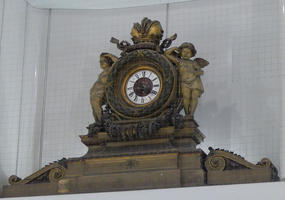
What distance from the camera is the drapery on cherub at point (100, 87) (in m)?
7.96

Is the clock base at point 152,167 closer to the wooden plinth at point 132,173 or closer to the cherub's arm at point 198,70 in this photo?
the wooden plinth at point 132,173

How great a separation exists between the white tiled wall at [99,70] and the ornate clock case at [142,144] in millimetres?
530

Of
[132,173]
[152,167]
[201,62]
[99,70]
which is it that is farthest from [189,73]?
[99,70]

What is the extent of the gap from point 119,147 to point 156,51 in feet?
2.54

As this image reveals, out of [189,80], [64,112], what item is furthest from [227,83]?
[64,112]

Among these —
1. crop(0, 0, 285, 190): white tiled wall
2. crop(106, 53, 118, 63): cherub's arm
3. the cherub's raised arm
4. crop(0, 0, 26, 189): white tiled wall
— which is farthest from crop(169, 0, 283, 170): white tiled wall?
crop(0, 0, 26, 189): white tiled wall

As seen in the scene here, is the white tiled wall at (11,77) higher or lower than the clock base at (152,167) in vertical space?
higher

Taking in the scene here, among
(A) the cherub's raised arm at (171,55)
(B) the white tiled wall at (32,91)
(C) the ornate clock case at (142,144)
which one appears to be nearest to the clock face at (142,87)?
(C) the ornate clock case at (142,144)

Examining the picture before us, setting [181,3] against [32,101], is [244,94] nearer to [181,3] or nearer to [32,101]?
[181,3]

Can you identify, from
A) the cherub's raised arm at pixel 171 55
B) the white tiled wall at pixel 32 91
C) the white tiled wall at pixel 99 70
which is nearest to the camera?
the cherub's raised arm at pixel 171 55

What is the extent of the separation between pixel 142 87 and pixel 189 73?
14.9 inches

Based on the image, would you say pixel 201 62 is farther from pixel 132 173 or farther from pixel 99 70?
pixel 99 70

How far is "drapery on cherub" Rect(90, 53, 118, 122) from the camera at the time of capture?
313 inches

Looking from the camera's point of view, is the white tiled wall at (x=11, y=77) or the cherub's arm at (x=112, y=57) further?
the white tiled wall at (x=11, y=77)
